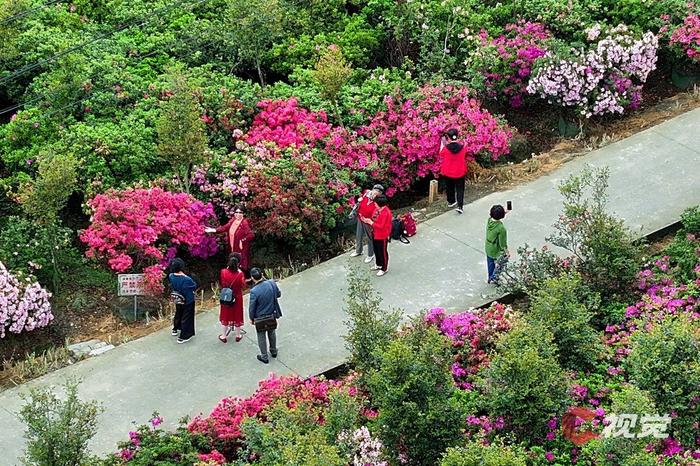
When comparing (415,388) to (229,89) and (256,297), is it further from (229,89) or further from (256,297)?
(229,89)

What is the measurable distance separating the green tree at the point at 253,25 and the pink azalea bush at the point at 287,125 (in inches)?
54.4

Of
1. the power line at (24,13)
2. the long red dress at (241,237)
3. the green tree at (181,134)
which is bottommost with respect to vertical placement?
the long red dress at (241,237)

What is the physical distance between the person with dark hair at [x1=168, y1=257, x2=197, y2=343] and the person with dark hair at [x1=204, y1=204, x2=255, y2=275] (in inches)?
40.5

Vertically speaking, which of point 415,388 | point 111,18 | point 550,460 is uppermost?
point 111,18

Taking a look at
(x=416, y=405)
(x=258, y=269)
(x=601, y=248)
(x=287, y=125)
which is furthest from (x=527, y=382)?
(x=287, y=125)

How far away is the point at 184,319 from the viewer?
47.3ft

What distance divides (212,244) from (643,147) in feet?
21.5

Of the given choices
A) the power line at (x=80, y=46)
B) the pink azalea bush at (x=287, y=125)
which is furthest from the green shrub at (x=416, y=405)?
the power line at (x=80, y=46)

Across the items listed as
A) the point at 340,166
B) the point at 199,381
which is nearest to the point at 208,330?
the point at 199,381

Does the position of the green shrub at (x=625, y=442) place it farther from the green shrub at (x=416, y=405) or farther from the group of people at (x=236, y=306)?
the group of people at (x=236, y=306)

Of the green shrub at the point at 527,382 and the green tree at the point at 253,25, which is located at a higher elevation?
the green tree at the point at 253,25

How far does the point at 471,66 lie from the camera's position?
19219 mm

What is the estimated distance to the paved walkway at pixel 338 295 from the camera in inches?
537

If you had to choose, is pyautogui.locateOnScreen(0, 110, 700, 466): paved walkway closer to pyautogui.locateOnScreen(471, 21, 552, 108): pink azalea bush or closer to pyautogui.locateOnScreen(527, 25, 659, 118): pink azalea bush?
pyautogui.locateOnScreen(527, 25, 659, 118): pink azalea bush
